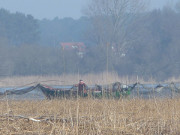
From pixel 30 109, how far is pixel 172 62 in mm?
28320

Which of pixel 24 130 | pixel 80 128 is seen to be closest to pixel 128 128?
pixel 80 128

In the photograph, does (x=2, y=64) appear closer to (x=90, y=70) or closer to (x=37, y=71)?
(x=37, y=71)

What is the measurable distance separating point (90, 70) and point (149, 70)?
466cm

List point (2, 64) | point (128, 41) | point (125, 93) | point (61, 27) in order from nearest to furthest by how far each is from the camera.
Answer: point (125, 93)
point (2, 64)
point (128, 41)
point (61, 27)

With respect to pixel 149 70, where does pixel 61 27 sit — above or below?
above

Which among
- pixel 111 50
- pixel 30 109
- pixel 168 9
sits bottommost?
pixel 30 109

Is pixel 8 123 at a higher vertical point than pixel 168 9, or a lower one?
lower

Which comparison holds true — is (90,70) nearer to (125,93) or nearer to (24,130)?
(125,93)

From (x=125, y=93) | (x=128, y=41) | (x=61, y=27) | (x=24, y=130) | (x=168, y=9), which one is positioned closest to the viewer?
(x=24, y=130)

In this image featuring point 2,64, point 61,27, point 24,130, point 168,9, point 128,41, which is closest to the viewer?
point 24,130

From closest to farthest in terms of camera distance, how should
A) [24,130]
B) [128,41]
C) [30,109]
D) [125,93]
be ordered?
[24,130] → [30,109] → [125,93] → [128,41]

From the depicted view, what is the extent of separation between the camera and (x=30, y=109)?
40.1 ft

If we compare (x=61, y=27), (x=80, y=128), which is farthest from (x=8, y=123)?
(x=61, y=27)

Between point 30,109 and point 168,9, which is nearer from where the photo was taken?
point 30,109
